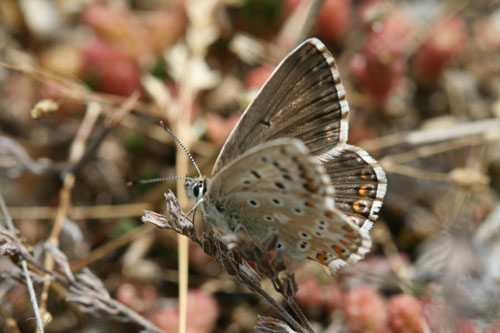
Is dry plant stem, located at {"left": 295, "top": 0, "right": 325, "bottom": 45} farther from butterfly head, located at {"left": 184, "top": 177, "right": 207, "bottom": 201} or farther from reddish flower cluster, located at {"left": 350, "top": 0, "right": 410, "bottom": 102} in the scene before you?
butterfly head, located at {"left": 184, "top": 177, "right": 207, "bottom": 201}

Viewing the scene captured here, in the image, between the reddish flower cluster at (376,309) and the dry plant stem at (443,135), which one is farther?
the dry plant stem at (443,135)

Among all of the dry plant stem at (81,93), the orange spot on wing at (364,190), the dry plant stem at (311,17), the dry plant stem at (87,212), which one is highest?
the dry plant stem at (81,93)

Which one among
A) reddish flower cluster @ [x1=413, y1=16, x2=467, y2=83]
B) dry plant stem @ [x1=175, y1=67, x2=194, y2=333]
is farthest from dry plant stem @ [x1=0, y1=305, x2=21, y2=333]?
reddish flower cluster @ [x1=413, y1=16, x2=467, y2=83]

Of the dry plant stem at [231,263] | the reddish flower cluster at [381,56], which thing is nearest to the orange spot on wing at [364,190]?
the dry plant stem at [231,263]

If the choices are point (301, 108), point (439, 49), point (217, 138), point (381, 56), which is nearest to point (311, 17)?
point (381, 56)

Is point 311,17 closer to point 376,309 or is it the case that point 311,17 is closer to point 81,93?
point 81,93

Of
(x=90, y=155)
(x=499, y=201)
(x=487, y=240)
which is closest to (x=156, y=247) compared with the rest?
(x=90, y=155)

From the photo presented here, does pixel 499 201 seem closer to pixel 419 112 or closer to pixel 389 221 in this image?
pixel 389 221

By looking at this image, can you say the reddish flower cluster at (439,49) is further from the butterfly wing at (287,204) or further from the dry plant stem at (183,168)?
the butterfly wing at (287,204)
